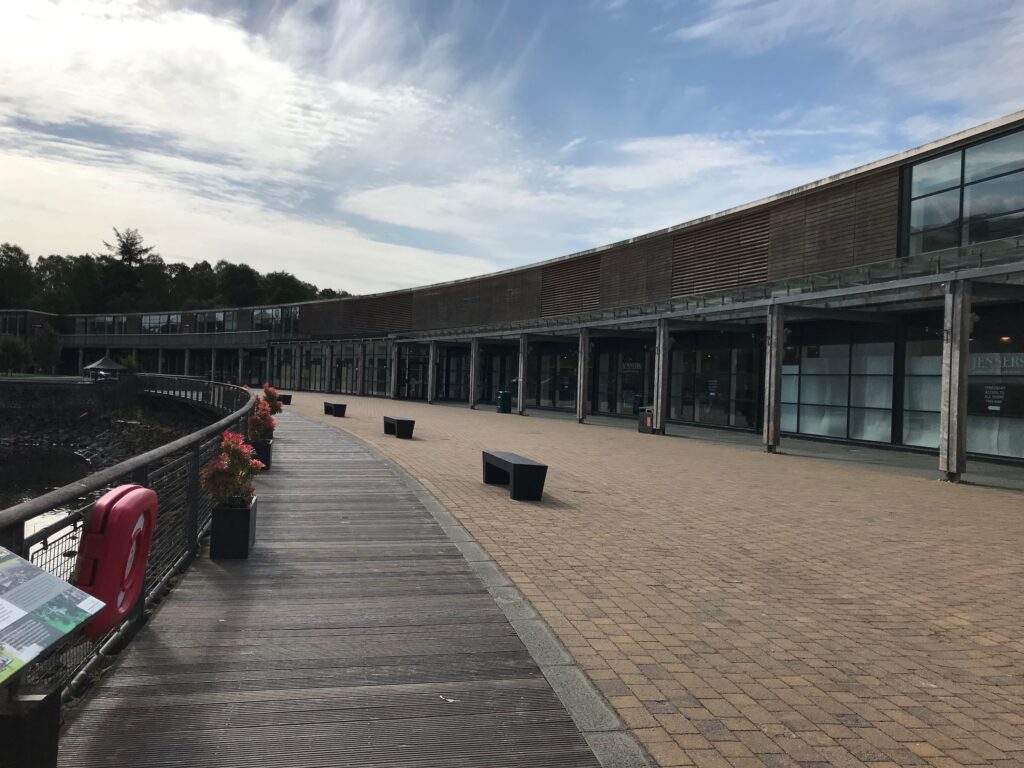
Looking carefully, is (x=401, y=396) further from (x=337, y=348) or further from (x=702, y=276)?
(x=702, y=276)

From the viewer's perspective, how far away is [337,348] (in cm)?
5600

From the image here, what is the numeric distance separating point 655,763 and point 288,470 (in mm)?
10320

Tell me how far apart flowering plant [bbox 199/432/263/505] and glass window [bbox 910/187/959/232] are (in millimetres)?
17559

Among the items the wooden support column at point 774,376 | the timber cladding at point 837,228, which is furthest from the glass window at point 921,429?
the timber cladding at point 837,228

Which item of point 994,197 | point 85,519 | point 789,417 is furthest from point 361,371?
point 85,519

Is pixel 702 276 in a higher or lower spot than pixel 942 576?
higher

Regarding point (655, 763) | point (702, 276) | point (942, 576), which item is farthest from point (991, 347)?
point (655, 763)

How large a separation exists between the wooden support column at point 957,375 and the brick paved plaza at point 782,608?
4.92ft

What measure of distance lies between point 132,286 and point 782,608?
122m

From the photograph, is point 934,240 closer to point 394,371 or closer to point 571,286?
point 571,286

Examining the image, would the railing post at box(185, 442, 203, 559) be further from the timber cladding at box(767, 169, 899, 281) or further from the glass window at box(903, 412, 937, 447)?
the glass window at box(903, 412, 937, 447)

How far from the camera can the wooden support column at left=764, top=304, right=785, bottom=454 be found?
64.3 feet

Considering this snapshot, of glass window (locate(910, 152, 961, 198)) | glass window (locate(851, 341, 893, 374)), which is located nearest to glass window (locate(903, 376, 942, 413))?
glass window (locate(851, 341, 893, 374))

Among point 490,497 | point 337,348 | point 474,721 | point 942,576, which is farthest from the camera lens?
point 337,348
